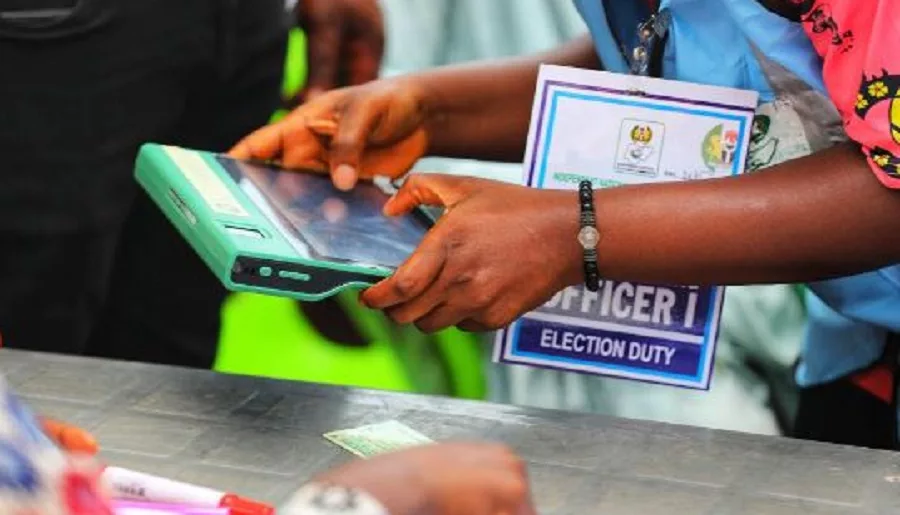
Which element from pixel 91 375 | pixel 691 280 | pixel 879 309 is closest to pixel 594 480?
pixel 691 280

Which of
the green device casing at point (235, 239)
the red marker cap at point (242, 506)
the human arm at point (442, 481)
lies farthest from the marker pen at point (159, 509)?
the green device casing at point (235, 239)

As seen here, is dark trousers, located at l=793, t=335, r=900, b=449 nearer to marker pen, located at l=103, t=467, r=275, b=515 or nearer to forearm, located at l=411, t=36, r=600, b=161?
forearm, located at l=411, t=36, r=600, b=161

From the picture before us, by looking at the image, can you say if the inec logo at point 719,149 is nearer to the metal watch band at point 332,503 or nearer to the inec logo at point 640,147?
the inec logo at point 640,147

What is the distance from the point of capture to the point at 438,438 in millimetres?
1139

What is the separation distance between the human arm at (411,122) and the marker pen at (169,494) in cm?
46

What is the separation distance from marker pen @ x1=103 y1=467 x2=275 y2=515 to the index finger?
0.27m

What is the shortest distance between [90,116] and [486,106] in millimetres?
398

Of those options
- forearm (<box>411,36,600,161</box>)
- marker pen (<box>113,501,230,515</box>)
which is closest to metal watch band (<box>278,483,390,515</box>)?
marker pen (<box>113,501,230,515</box>)

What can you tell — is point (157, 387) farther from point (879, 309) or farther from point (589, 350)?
point (879, 309)

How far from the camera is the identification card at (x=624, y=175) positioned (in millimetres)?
1253

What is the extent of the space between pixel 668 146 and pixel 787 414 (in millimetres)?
919

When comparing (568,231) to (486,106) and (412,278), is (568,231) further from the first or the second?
(486,106)

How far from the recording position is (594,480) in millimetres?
1083

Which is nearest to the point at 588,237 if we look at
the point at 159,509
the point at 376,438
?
the point at 376,438
